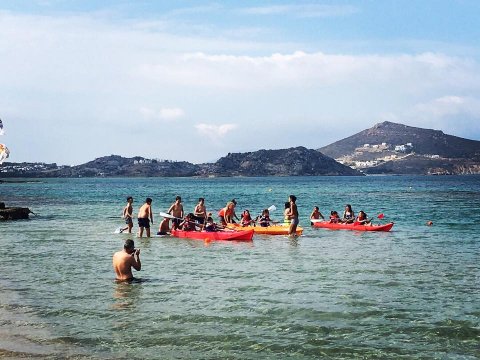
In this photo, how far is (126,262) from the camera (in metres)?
18.7

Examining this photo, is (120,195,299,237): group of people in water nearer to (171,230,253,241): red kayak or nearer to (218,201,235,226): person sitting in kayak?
(218,201,235,226): person sitting in kayak

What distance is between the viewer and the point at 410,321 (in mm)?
14430

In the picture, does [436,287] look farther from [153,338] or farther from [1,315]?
[1,315]

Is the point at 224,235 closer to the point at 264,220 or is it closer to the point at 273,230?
the point at 273,230

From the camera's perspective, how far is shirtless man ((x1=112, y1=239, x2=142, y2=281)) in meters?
18.5

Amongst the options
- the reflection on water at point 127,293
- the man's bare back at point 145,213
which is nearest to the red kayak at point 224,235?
the man's bare back at point 145,213

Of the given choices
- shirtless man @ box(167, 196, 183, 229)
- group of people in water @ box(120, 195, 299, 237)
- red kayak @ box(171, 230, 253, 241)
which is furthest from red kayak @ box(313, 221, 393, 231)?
shirtless man @ box(167, 196, 183, 229)

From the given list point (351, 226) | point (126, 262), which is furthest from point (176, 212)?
point (126, 262)

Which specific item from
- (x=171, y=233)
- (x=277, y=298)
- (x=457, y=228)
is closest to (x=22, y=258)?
(x=171, y=233)

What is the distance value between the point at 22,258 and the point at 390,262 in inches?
602

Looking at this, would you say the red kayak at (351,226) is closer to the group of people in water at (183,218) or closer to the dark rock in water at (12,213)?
the group of people in water at (183,218)

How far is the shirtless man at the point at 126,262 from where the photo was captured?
18547mm

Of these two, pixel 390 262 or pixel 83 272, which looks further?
pixel 390 262

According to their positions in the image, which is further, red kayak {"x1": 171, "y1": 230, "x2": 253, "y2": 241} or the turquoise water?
red kayak {"x1": 171, "y1": 230, "x2": 253, "y2": 241}
